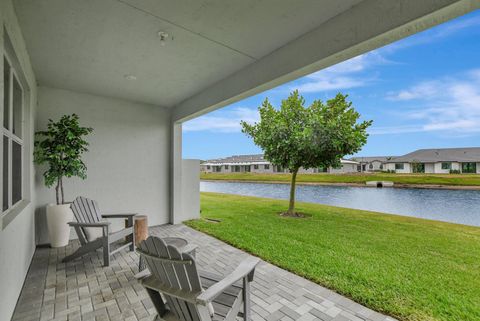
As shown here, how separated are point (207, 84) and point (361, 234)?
185 inches

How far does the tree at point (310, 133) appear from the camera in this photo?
668 centimetres

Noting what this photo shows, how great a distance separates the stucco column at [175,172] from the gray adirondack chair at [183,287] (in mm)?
4143

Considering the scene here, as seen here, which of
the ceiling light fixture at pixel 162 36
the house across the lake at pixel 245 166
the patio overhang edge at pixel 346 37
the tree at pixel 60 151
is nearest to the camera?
the patio overhang edge at pixel 346 37

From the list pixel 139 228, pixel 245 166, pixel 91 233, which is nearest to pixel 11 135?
→ pixel 91 233

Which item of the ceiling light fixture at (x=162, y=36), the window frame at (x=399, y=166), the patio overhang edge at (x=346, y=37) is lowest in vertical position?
the window frame at (x=399, y=166)

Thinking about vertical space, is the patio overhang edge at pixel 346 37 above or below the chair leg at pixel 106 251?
above

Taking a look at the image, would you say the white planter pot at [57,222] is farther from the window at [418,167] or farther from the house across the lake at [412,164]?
the window at [418,167]

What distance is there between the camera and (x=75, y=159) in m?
4.00

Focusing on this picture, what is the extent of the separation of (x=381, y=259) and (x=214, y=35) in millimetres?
4011

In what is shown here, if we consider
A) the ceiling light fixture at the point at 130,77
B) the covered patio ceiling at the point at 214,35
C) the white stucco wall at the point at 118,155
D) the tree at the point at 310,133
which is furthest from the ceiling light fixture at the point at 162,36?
the tree at the point at 310,133

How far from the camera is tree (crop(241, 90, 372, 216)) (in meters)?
6.68

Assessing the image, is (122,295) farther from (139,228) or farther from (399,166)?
(399,166)

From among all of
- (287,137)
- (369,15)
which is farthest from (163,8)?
(287,137)

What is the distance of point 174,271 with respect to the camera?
1.47 m
